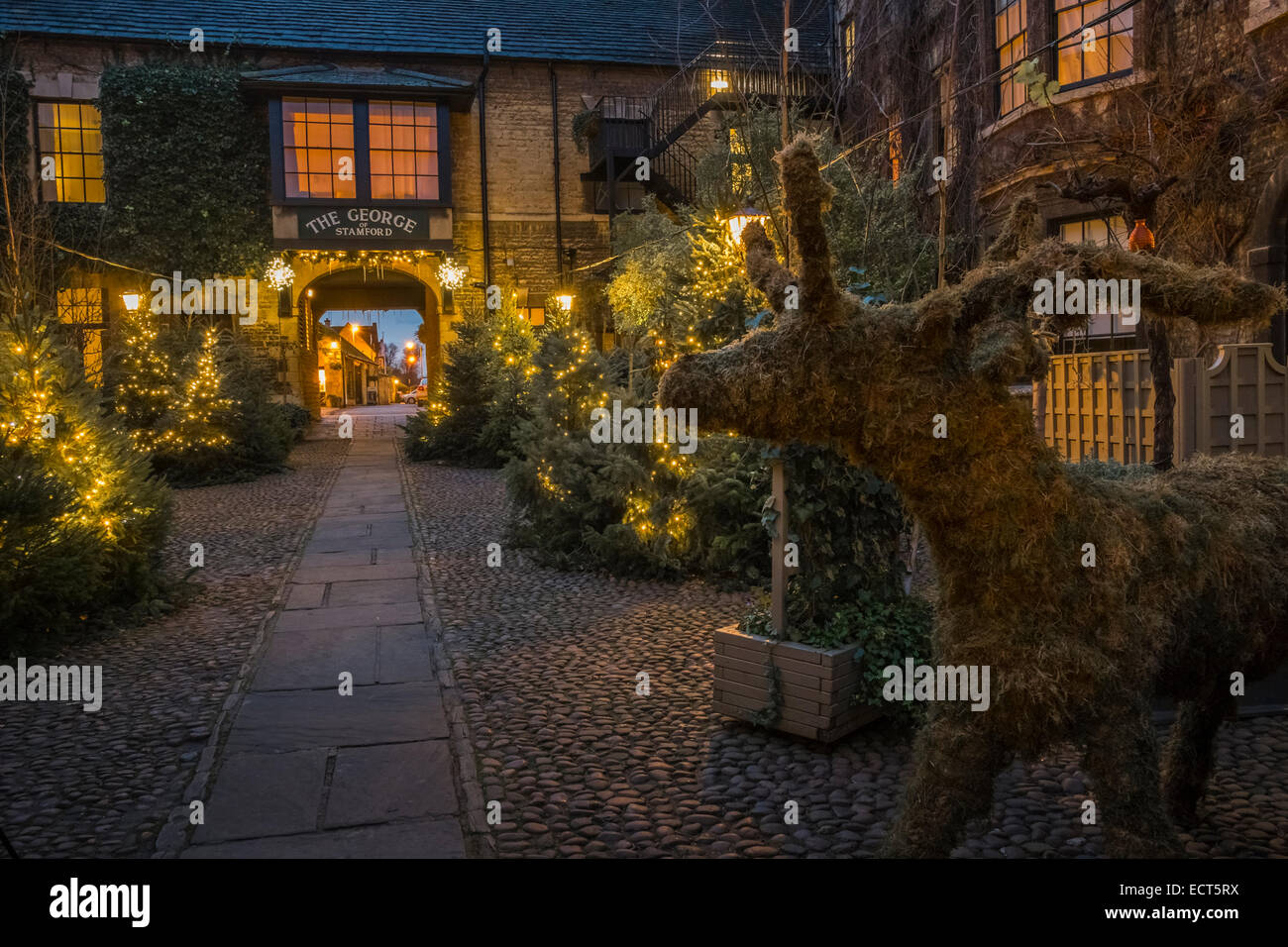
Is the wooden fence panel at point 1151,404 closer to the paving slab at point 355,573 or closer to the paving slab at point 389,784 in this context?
the paving slab at point 389,784

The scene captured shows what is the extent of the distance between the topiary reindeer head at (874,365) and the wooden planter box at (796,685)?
197 centimetres

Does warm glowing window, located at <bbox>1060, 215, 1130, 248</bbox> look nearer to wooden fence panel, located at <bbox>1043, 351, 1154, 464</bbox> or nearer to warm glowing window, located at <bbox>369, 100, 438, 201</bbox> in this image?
wooden fence panel, located at <bbox>1043, 351, 1154, 464</bbox>

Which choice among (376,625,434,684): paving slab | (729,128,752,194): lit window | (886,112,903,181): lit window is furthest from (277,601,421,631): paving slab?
(886,112,903,181): lit window

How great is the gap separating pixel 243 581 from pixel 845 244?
7.79 m

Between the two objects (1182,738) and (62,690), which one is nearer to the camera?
(1182,738)

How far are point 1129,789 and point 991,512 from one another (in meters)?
0.83

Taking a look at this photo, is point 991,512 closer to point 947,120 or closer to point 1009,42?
point 1009,42

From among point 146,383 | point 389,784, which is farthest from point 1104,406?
point 146,383

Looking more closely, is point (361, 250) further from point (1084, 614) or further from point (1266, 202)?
point (1084, 614)

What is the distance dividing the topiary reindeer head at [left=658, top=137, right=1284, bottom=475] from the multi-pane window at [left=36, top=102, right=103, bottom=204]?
21634mm

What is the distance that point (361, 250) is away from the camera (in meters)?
21.0

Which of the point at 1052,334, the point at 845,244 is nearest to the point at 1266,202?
the point at 845,244

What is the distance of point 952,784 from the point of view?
2639 mm

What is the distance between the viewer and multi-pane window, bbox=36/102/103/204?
769 inches
